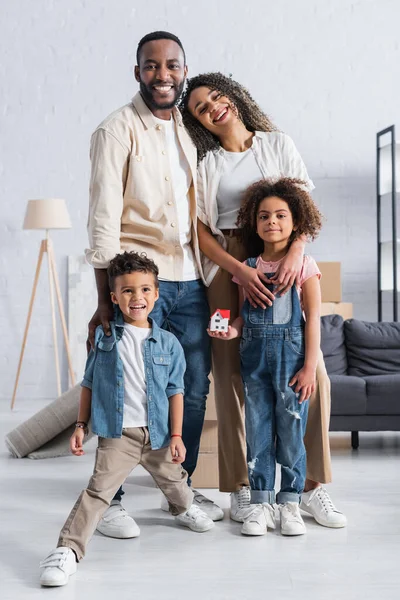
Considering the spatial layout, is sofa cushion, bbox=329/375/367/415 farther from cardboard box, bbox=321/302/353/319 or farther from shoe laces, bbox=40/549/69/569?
shoe laces, bbox=40/549/69/569

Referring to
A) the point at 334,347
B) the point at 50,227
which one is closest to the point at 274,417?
the point at 334,347

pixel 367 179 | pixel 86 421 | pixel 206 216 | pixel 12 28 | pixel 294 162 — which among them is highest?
pixel 12 28

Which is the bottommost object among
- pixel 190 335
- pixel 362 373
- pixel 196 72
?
pixel 362 373

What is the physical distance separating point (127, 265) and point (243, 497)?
37.6 inches

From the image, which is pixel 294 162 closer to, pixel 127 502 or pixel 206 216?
pixel 206 216

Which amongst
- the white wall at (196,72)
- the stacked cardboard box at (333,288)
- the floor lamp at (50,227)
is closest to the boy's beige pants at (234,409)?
the stacked cardboard box at (333,288)

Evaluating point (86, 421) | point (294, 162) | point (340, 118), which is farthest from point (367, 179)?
point (86, 421)

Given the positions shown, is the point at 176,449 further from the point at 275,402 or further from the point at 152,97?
the point at 152,97

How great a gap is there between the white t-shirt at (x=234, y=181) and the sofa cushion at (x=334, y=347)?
206 cm

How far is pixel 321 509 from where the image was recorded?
294 cm

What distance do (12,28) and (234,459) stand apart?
5087mm

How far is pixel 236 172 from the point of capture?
3004 millimetres

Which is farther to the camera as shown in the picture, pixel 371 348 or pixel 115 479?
pixel 371 348

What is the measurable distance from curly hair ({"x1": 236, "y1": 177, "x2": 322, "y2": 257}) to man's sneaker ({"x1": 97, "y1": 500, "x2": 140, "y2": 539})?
1.07m
